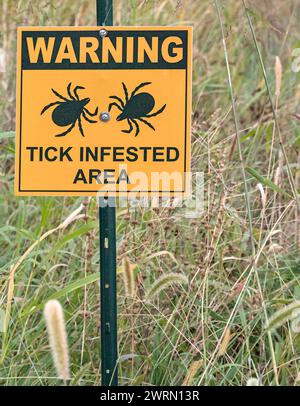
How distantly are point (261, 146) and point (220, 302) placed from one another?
37.1 inches

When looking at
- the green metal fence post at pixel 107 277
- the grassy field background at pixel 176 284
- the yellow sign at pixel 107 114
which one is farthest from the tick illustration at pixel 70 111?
the grassy field background at pixel 176 284

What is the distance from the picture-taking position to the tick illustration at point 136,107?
69.7 inches

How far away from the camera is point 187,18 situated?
11.9 feet

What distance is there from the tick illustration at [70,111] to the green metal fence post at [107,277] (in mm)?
145

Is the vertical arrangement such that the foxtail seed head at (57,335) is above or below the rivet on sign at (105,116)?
below

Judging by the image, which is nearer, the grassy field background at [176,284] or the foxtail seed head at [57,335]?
the foxtail seed head at [57,335]

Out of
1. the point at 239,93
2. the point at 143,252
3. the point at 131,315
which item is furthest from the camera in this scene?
Result: the point at 239,93

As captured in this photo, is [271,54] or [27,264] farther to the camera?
[271,54]

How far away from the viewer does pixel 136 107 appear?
69.7 inches

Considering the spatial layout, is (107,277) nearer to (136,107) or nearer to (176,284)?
(136,107)

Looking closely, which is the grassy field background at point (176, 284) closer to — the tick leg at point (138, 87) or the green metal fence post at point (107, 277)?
the green metal fence post at point (107, 277)
